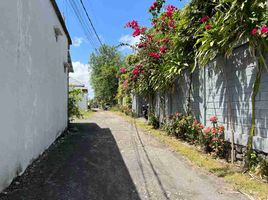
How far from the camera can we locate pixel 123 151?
8.80 m

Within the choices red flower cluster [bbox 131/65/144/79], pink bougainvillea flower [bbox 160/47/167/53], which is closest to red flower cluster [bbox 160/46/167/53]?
pink bougainvillea flower [bbox 160/47/167/53]

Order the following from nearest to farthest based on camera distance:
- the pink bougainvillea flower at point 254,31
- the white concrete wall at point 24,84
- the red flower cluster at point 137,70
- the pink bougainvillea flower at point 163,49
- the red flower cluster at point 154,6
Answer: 1. the white concrete wall at point 24,84
2. the pink bougainvillea flower at point 254,31
3. the red flower cluster at point 154,6
4. the pink bougainvillea flower at point 163,49
5. the red flower cluster at point 137,70

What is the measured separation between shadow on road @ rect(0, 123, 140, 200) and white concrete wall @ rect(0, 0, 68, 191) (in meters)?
0.26

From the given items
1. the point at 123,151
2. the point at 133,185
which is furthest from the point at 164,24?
the point at 133,185

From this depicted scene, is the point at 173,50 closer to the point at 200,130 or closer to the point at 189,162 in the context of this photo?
the point at 200,130

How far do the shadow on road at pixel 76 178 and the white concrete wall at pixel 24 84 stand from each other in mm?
262

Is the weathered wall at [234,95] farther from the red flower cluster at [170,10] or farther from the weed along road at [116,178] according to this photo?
the red flower cluster at [170,10]

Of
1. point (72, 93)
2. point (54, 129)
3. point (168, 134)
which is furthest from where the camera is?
point (72, 93)

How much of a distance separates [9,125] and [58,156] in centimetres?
312

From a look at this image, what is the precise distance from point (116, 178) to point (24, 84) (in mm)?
2445

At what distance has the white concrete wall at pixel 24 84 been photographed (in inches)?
187

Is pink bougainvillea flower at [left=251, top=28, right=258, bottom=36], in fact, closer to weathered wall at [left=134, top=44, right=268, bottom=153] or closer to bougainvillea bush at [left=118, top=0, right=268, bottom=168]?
bougainvillea bush at [left=118, top=0, right=268, bottom=168]

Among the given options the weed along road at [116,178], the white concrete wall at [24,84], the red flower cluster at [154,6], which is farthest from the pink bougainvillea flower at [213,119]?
the white concrete wall at [24,84]

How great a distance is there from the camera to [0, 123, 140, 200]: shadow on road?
484 centimetres
